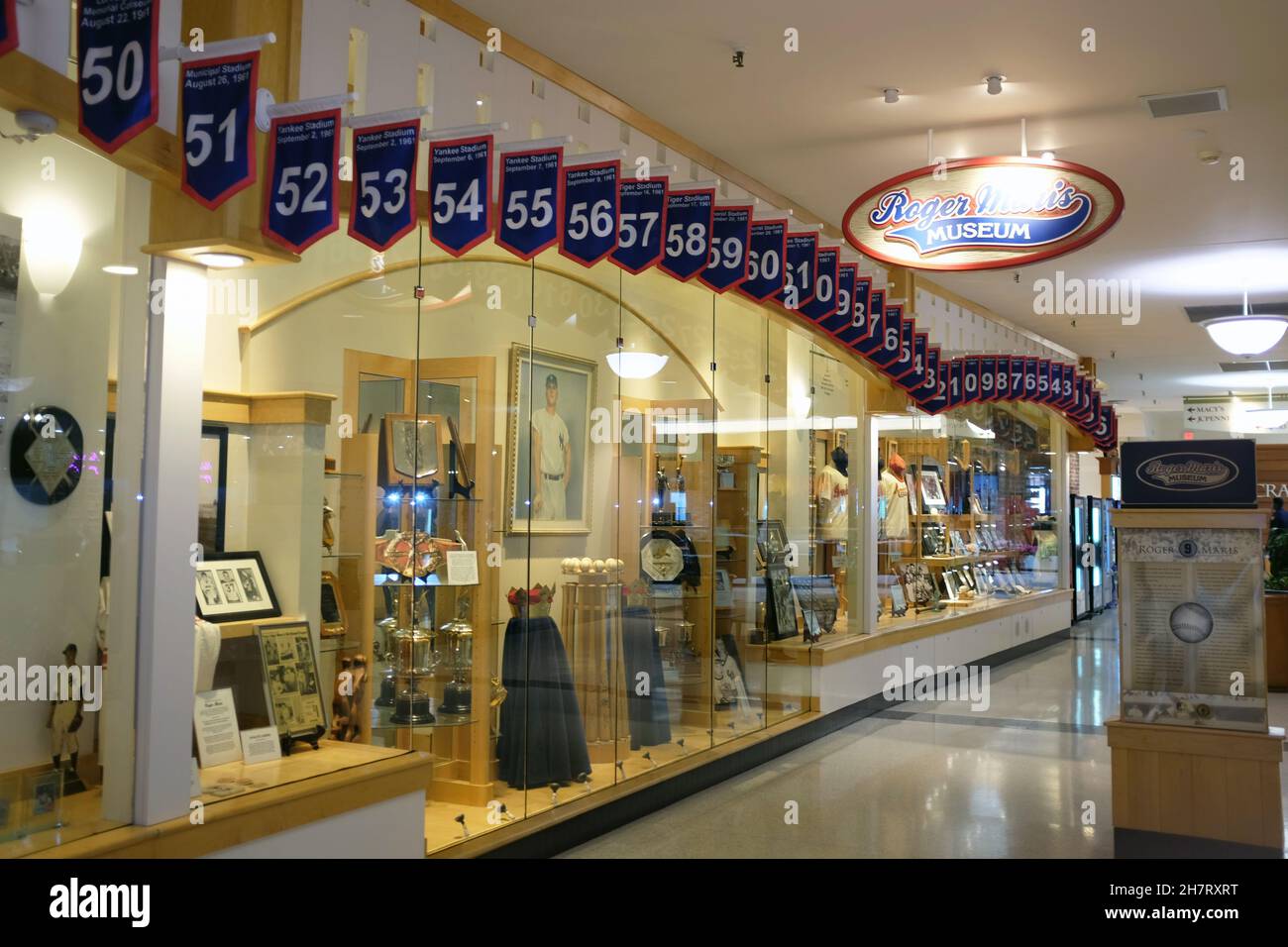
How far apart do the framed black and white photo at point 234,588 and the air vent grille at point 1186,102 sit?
510cm

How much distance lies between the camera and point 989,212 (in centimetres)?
590

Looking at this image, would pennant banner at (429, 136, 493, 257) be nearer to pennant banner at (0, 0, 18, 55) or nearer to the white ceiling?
the white ceiling

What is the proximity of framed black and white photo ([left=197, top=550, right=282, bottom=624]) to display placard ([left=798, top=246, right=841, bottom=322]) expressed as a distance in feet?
Result: 12.9

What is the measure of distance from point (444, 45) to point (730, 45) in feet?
4.69


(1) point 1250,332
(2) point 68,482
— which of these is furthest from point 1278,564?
(2) point 68,482

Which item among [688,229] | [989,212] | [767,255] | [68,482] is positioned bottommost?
[68,482]

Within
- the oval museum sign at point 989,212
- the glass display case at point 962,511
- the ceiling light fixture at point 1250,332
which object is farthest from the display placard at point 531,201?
the ceiling light fixture at point 1250,332

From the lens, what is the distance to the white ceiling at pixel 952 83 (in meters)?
4.90

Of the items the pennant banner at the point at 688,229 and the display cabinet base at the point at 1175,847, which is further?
the pennant banner at the point at 688,229

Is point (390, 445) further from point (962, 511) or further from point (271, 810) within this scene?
point (962, 511)

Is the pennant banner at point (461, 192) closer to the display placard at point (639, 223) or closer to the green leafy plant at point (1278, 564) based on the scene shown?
the display placard at point (639, 223)

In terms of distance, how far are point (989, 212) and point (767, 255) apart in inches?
48.0
